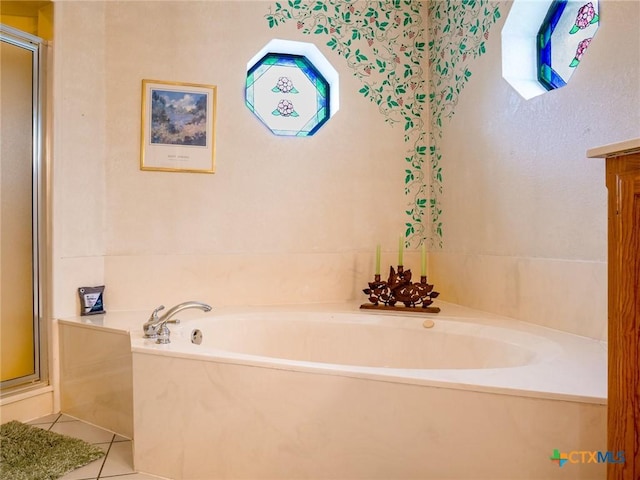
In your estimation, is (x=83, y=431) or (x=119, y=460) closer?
(x=119, y=460)

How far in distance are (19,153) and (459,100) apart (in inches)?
87.4

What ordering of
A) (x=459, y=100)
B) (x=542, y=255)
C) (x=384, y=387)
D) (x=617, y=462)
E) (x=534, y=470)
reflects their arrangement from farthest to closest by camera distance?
(x=459, y=100) < (x=542, y=255) < (x=384, y=387) < (x=534, y=470) < (x=617, y=462)

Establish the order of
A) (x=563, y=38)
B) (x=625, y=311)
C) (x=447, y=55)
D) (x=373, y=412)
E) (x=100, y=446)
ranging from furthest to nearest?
1. (x=447, y=55)
2. (x=563, y=38)
3. (x=100, y=446)
4. (x=373, y=412)
5. (x=625, y=311)

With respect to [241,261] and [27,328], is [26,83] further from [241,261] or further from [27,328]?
[241,261]

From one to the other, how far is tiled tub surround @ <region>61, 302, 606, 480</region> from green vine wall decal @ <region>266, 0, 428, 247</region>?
118 cm

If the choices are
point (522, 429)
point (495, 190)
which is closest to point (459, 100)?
point (495, 190)

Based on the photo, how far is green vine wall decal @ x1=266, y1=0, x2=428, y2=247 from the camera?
9.19ft

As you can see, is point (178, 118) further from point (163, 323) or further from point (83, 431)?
point (83, 431)

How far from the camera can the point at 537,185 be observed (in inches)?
79.7

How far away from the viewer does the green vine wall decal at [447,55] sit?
7.98 feet

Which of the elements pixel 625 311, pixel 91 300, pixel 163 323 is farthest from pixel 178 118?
pixel 625 311

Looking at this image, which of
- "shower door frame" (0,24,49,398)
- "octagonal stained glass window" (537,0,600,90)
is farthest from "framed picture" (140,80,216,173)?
"octagonal stained glass window" (537,0,600,90)

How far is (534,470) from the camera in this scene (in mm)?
1221

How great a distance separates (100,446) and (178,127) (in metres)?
1.58
